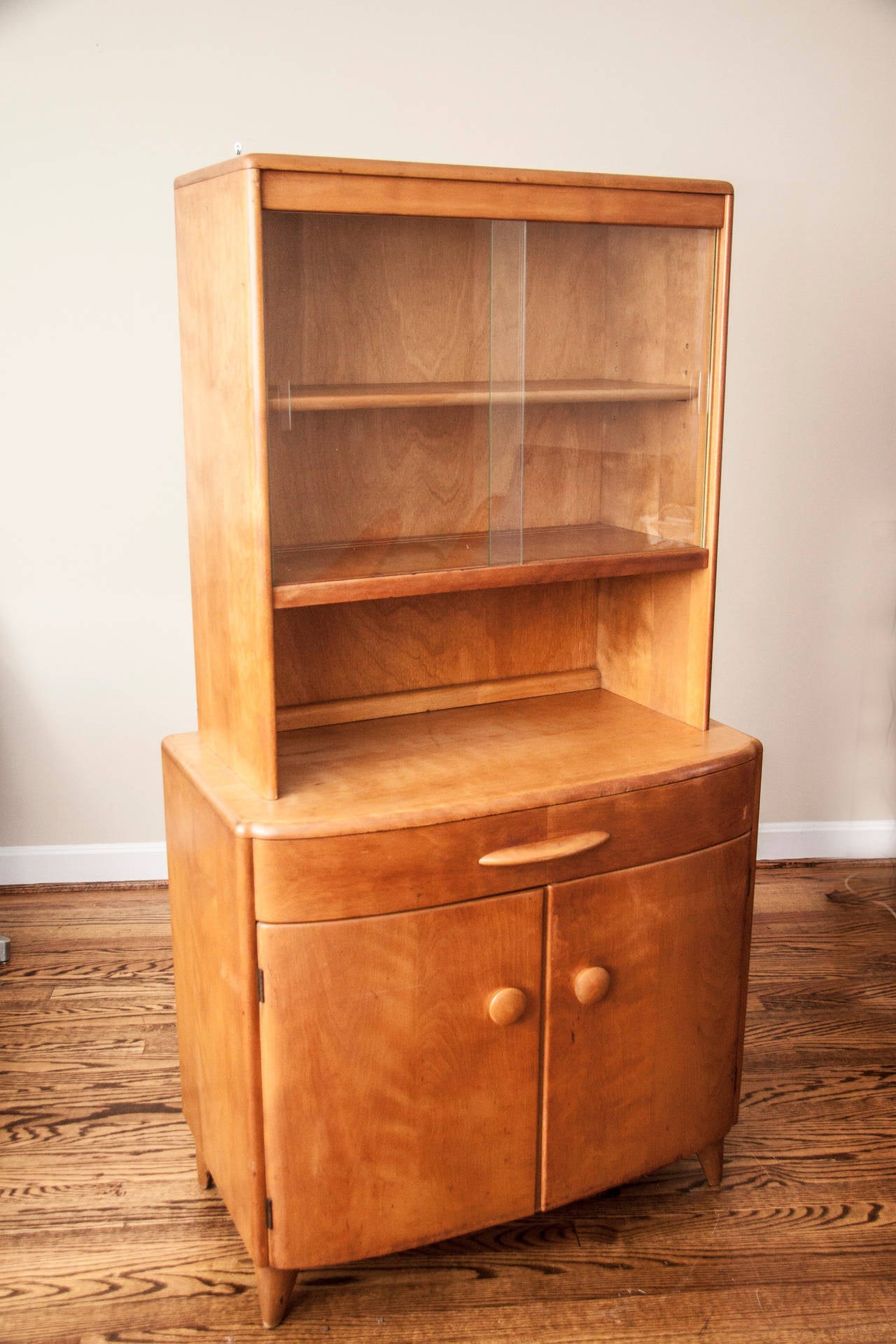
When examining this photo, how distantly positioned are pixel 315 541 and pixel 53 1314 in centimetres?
127

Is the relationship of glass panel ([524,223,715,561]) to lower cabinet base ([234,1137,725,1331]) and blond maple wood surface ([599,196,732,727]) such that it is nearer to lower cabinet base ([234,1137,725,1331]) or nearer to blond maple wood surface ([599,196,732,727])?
blond maple wood surface ([599,196,732,727])

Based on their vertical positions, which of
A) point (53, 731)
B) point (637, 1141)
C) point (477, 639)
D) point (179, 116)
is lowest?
point (637, 1141)

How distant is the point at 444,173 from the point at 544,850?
98 centimetres

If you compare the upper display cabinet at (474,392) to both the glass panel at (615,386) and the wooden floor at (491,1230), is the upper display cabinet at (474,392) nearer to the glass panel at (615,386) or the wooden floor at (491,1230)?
the glass panel at (615,386)

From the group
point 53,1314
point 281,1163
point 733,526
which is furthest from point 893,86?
point 53,1314

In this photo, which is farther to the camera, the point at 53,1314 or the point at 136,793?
the point at 136,793

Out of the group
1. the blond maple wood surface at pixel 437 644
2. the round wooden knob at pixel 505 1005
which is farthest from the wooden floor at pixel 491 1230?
the blond maple wood surface at pixel 437 644

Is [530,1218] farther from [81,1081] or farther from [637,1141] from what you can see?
[81,1081]

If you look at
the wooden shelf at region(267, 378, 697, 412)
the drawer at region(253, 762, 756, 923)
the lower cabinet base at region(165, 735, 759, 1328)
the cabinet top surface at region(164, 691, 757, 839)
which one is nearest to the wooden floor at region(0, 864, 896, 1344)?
the lower cabinet base at region(165, 735, 759, 1328)

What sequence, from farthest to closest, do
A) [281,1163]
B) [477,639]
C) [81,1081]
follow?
[81,1081] → [477,639] → [281,1163]

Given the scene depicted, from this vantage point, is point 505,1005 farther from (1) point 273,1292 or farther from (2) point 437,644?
(2) point 437,644

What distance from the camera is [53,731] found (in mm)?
3234

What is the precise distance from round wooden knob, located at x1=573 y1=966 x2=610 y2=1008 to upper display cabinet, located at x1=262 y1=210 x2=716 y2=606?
628 millimetres

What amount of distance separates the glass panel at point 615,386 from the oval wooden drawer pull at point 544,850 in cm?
46
